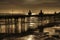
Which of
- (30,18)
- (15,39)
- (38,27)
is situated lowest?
(15,39)

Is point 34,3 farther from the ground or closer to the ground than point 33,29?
farther from the ground

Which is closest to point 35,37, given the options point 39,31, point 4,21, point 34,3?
point 39,31

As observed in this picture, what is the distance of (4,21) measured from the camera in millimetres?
4898

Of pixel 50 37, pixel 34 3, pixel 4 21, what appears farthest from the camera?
pixel 34 3

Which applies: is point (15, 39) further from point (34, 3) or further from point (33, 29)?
point (34, 3)

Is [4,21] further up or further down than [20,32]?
A: further up

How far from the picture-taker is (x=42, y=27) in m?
5.16

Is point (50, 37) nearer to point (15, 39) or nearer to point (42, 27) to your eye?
point (42, 27)

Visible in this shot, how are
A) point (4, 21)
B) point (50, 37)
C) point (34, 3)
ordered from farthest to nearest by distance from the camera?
point (34, 3), point (50, 37), point (4, 21)

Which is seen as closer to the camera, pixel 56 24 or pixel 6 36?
pixel 6 36

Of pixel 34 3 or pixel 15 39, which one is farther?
pixel 34 3

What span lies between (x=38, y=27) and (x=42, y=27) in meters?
0.19

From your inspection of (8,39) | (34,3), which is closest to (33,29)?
(8,39)

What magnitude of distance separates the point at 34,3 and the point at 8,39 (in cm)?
950
